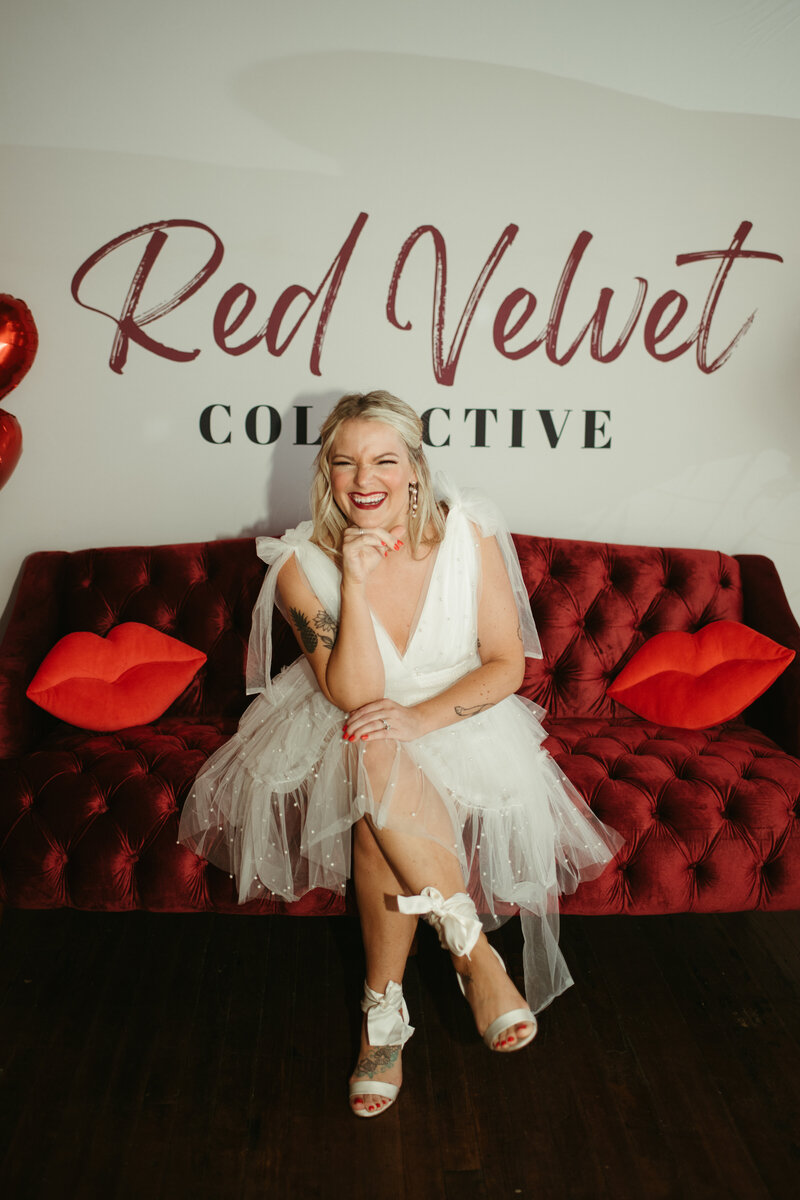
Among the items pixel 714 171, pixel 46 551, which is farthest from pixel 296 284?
pixel 714 171

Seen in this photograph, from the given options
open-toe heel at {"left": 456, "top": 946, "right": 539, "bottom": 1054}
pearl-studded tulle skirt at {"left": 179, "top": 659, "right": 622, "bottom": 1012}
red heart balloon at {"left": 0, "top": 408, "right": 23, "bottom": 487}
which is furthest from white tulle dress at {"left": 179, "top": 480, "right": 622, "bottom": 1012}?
red heart balloon at {"left": 0, "top": 408, "right": 23, "bottom": 487}

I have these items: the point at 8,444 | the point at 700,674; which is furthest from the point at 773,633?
the point at 8,444

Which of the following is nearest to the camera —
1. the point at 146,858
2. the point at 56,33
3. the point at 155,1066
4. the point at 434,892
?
the point at 434,892

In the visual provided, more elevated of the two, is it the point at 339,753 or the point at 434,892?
the point at 339,753

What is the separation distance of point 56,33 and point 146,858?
2.39 meters

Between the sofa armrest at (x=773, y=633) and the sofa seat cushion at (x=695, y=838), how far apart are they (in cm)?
26

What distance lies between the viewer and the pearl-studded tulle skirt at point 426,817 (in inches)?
68.9

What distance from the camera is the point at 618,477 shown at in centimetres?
275

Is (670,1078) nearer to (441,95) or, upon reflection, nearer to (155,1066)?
(155,1066)

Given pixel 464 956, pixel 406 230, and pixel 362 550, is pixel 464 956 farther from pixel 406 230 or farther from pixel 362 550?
pixel 406 230

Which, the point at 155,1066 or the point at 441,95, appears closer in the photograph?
the point at 155,1066

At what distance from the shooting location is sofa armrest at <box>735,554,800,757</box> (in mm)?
2252

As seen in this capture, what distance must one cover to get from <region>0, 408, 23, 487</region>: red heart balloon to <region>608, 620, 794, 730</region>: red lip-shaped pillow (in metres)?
1.93

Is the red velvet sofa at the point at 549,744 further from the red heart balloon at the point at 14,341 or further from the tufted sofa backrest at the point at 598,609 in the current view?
the red heart balloon at the point at 14,341
